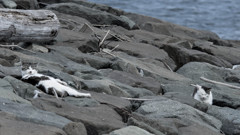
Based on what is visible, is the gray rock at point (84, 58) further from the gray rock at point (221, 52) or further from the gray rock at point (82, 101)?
the gray rock at point (221, 52)

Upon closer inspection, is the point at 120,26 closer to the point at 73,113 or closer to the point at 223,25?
Result: the point at 73,113

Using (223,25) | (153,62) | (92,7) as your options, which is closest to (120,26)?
(92,7)

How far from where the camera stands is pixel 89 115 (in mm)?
6547

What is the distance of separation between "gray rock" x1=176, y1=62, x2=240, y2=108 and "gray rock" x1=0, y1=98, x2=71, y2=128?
12.9 ft

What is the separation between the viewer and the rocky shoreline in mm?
6297

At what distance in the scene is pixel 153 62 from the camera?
11.7 meters

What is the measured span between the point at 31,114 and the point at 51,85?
125 cm

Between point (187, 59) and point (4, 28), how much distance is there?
4662mm

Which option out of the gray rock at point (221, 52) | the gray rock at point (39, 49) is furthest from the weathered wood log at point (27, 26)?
the gray rock at point (221, 52)

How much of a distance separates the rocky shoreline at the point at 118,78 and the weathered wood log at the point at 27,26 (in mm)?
250

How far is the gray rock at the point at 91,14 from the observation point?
1469 cm

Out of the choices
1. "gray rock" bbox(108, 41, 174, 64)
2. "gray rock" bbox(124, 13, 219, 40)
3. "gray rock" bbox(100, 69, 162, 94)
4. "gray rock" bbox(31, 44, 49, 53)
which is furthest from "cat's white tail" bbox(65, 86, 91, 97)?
"gray rock" bbox(124, 13, 219, 40)

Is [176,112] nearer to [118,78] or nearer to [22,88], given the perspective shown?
[22,88]

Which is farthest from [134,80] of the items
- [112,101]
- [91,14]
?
[91,14]
